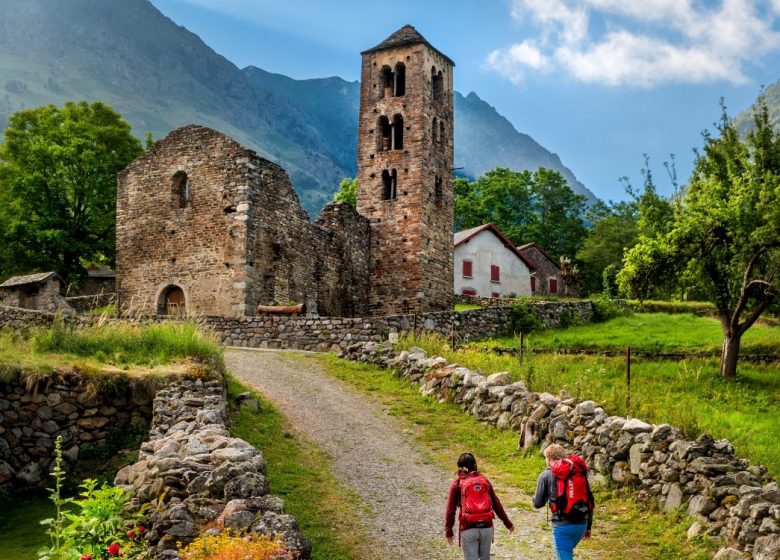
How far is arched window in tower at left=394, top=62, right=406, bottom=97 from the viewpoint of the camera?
39969 millimetres

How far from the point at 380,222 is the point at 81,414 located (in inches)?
1006

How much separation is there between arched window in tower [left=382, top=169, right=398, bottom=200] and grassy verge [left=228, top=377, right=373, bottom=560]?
23374mm

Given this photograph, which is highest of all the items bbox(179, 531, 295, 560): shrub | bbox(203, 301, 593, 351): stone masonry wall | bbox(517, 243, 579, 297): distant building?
bbox(517, 243, 579, 297): distant building

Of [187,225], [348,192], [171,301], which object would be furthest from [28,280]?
[348,192]

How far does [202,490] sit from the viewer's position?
27.5ft

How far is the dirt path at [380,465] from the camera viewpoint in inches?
383

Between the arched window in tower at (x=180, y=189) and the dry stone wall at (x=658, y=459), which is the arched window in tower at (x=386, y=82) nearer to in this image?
the arched window in tower at (x=180, y=189)

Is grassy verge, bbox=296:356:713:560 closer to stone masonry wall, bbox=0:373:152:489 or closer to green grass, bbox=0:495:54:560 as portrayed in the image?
stone masonry wall, bbox=0:373:152:489

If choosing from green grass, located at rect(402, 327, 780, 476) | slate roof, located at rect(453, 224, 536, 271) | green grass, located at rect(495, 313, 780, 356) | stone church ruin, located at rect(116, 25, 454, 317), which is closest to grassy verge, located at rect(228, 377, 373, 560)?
green grass, located at rect(402, 327, 780, 476)

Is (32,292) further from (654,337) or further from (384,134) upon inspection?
(654,337)

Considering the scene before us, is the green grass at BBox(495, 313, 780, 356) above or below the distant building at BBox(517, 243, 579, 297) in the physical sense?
below

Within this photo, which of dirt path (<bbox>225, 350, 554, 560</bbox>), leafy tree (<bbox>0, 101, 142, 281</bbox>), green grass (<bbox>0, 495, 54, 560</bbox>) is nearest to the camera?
dirt path (<bbox>225, 350, 554, 560</bbox>)

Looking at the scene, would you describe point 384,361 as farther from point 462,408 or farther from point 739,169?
point 739,169

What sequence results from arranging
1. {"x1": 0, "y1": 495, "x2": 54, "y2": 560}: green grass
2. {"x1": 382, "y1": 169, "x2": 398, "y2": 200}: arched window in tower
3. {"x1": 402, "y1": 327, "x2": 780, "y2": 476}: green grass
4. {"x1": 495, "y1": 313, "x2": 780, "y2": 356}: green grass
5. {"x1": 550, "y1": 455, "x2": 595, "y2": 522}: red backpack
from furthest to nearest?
{"x1": 382, "y1": 169, "x2": 398, "y2": 200}: arched window in tower, {"x1": 495, "y1": 313, "x2": 780, "y2": 356}: green grass, {"x1": 402, "y1": 327, "x2": 780, "y2": 476}: green grass, {"x1": 0, "y1": 495, "x2": 54, "y2": 560}: green grass, {"x1": 550, "y1": 455, "x2": 595, "y2": 522}: red backpack
